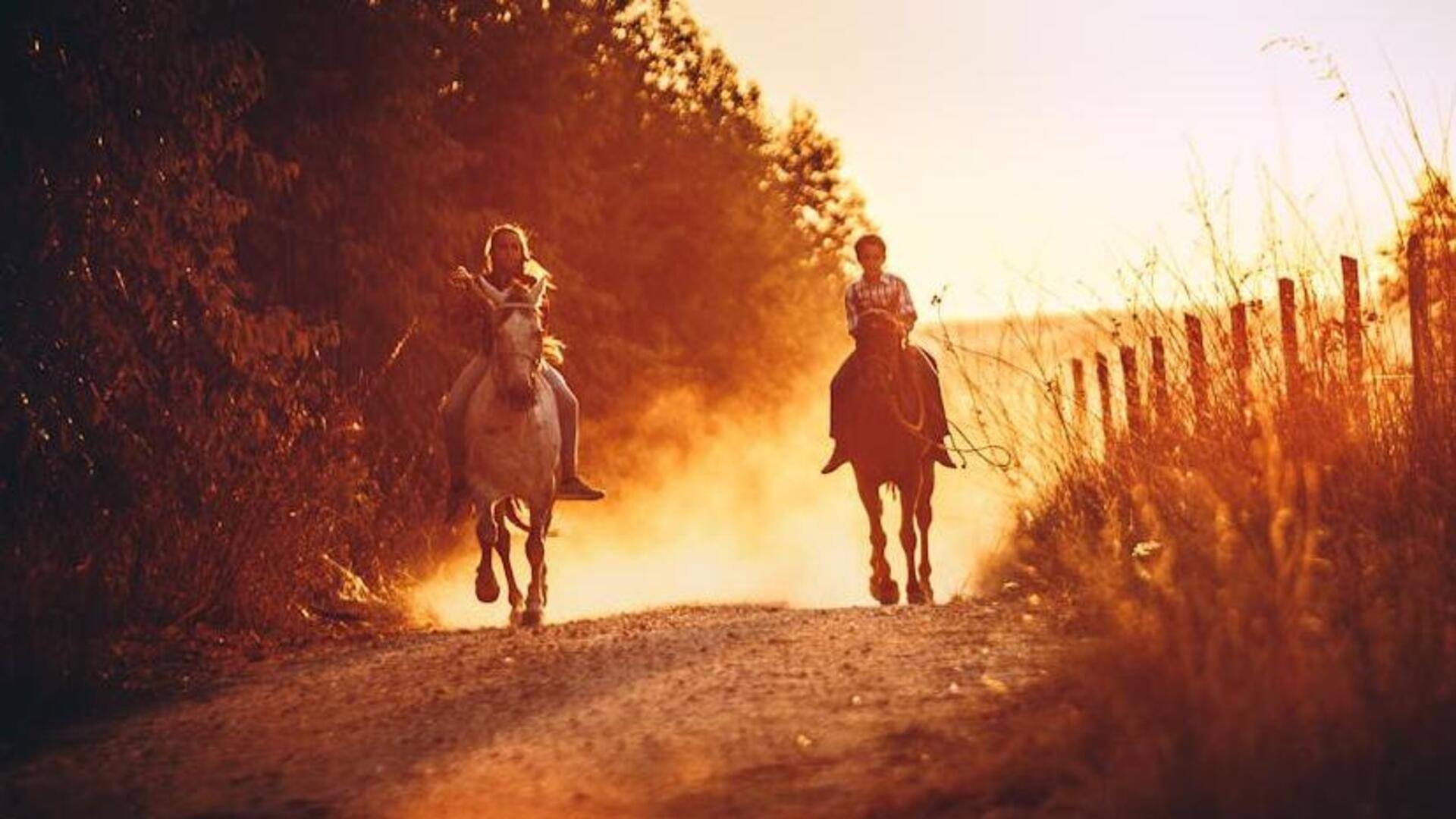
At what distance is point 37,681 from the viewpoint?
7637 millimetres

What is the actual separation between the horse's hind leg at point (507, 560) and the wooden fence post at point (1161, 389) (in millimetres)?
4855

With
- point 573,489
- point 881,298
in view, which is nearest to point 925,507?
point 881,298

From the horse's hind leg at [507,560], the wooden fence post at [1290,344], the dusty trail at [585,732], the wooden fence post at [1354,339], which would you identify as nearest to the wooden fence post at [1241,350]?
the wooden fence post at [1290,344]

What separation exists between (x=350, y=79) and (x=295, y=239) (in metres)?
1.99

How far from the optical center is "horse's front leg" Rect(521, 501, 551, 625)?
11.7 metres

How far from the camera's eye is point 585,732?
6.15 m

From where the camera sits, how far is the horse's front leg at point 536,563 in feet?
38.3

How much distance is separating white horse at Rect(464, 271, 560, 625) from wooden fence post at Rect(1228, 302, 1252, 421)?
4753mm

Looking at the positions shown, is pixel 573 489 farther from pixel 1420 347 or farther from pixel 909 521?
pixel 1420 347

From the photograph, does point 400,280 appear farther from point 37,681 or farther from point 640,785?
point 640,785

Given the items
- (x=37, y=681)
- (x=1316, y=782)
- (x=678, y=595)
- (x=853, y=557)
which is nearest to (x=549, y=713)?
(x=37, y=681)

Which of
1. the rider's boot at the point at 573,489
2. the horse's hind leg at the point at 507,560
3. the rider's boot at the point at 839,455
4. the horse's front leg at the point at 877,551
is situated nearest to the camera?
the horse's hind leg at the point at 507,560

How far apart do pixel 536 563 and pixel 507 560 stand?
0.63 meters

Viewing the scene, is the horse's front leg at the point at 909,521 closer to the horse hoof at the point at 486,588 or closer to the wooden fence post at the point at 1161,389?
the horse hoof at the point at 486,588
